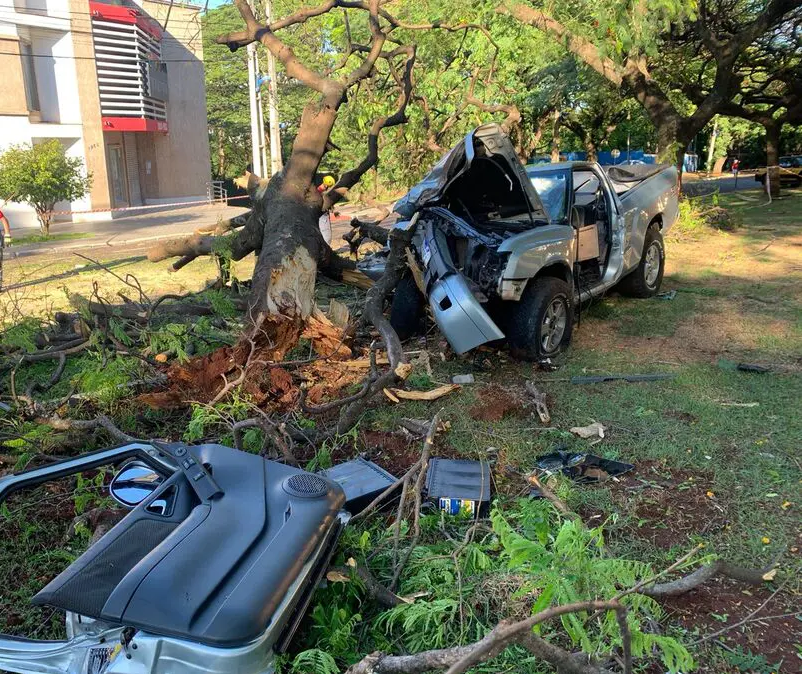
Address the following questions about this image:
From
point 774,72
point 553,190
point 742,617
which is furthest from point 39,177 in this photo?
point 774,72

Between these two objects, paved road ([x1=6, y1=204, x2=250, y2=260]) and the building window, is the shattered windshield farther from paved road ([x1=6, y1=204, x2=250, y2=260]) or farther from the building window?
the building window

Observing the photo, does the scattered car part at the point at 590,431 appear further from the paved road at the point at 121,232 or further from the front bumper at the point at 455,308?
the paved road at the point at 121,232

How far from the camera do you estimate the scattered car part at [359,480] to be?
3.69m

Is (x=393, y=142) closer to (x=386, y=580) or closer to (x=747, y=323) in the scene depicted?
(x=747, y=323)

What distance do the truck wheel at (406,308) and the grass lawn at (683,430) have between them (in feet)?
0.71

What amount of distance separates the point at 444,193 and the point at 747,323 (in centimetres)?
362

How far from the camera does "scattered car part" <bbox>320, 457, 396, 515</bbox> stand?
12.1 feet

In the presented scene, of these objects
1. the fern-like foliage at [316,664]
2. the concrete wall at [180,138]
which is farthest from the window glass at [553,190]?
the concrete wall at [180,138]

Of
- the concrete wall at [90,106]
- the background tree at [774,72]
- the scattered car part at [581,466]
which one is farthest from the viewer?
the concrete wall at [90,106]

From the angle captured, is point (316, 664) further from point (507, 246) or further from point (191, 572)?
point (507, 246)

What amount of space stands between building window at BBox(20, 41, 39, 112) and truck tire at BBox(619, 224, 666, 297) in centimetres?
2351

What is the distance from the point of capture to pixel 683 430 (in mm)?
4676

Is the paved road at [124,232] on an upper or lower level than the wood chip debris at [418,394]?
upper

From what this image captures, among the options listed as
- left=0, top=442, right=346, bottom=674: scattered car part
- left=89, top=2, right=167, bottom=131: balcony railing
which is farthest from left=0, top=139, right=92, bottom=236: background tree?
left=0, top=442, right=346, bottom=674: scattered car part
